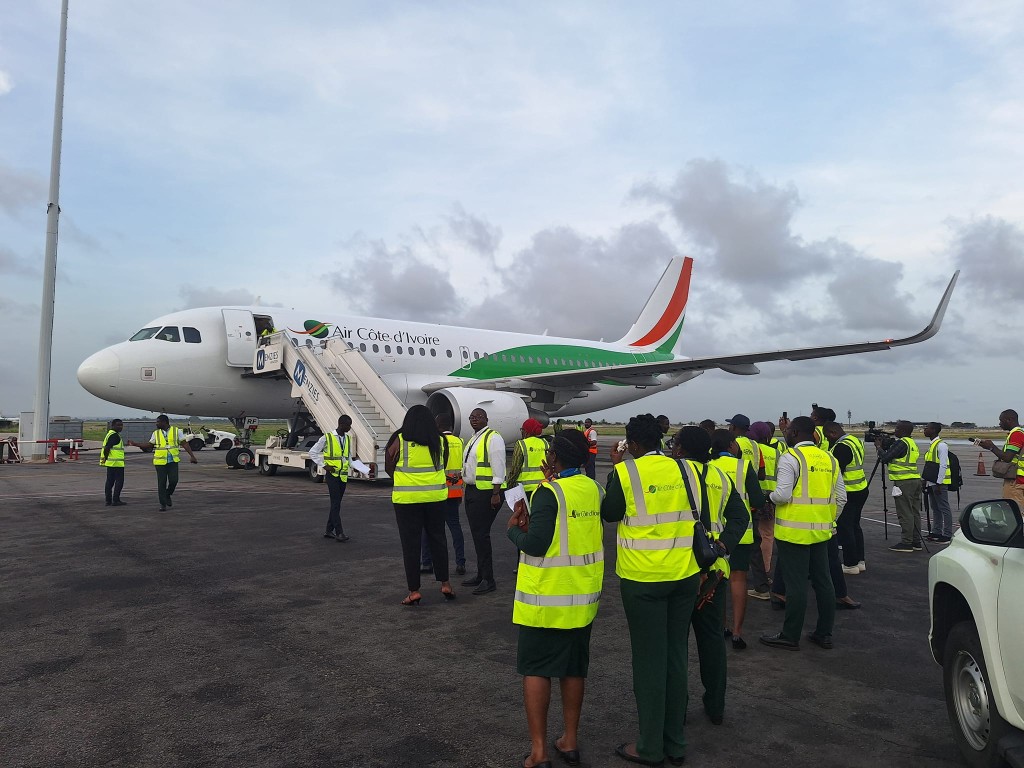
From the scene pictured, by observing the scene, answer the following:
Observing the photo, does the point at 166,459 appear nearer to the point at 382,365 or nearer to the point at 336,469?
the point at 336,469

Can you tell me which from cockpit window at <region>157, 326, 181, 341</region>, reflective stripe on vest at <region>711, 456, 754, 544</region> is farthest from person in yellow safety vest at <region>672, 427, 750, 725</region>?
cockpit window at <region>157, 326, 181, 341</region>

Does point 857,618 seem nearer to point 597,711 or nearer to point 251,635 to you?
point 597,711

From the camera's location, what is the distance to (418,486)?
618 centimetres

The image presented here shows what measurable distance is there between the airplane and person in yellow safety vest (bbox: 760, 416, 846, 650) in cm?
889

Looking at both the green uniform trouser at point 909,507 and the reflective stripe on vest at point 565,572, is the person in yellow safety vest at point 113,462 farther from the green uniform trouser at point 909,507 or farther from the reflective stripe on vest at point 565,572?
the green uniform trouser at point 909,507

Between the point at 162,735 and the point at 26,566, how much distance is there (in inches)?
201

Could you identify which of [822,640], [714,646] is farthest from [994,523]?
[822,640]

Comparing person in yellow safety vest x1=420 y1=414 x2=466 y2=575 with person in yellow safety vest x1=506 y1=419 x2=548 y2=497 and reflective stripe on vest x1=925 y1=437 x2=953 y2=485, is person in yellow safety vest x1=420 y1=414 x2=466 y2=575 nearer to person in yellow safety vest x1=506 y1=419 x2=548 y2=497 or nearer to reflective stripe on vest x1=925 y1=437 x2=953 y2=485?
person in yellow safety vest x1=506 y1=419 x2=548 y2=497

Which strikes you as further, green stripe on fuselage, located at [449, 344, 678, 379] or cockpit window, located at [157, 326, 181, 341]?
green stripe on fuselage, located at [449, 344, 678, 379]

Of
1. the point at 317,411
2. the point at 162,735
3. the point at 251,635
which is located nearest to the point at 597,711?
the point at 162,735

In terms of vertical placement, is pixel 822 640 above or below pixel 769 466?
below

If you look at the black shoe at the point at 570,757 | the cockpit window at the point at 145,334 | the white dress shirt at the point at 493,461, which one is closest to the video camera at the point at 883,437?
the white dress shirt at the point at 493,461

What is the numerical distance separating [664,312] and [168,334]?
19798 millimetres

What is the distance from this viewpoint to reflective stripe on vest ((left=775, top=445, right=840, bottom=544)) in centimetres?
502
